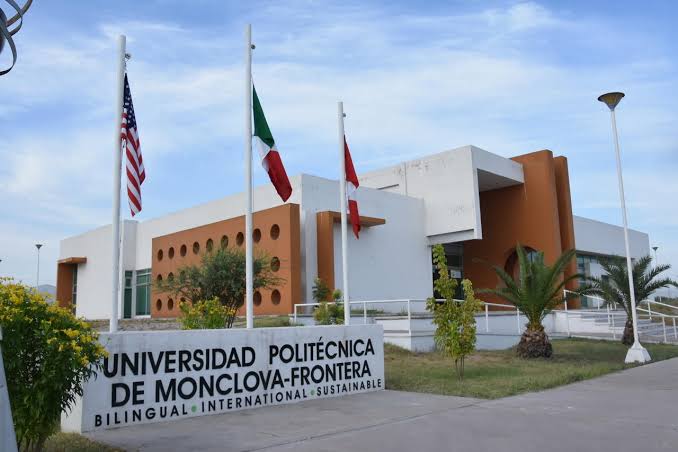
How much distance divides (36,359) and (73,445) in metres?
1.51

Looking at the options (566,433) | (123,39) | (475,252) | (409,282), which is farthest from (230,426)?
(475,252)

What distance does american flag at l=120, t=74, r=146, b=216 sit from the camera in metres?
9.23

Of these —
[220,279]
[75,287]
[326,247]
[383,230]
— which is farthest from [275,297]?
[75,287]

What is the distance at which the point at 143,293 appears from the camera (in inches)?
1486

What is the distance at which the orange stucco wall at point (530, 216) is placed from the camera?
102 ft

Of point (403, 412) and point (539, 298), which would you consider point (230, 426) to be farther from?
point (539, 298)

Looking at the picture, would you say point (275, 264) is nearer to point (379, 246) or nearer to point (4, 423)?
point (379, 246)

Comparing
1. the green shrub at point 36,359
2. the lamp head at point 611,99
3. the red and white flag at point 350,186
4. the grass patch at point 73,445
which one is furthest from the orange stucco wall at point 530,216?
the green shrub at point 36,359

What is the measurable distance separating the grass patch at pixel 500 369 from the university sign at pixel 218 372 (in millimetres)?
1529

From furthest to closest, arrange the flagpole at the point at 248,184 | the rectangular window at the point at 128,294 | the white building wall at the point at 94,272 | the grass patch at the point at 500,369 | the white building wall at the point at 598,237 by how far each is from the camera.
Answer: the white building wall at the point at 598,237, the white building wall at the point at 94,272, the rectangular window at the point at 128,294, the grass patch at the point at 500,369, the flagpole at the point at 248,184

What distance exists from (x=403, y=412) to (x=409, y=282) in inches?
831

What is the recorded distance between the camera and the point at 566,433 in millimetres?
7324

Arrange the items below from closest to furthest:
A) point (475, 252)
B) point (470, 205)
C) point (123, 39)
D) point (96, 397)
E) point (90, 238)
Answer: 1. point (96, 397)
2. point (123, 39)
3. point (470, 205)
4. point (475, 252)
5. point (90, 238)

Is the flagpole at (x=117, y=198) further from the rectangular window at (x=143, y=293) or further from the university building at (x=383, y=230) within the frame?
the rectangular window at (x=143, y=293)
